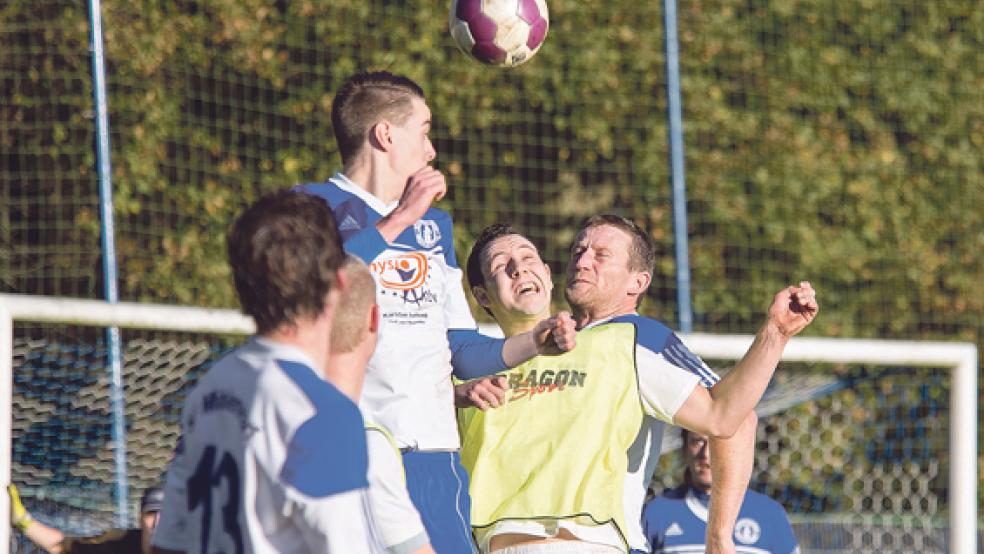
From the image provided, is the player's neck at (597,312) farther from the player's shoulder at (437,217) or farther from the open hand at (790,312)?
the open hand at (790,312)

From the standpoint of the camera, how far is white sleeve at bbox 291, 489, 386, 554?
111 inches

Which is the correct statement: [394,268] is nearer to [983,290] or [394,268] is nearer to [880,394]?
[880,394]

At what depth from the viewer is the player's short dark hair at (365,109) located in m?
4.46

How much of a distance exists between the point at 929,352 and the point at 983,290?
428 cm

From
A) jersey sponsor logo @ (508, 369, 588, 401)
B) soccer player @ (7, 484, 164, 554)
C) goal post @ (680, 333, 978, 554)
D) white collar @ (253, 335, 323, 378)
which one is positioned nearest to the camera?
white collar @ (253, 335, 323, 378)

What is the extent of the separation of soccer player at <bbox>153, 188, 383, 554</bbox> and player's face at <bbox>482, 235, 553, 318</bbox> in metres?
1.72

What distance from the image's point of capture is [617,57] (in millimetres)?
10734

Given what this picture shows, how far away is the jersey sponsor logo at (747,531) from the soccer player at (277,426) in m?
3.89

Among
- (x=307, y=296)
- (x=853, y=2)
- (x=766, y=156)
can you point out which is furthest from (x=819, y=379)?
(x=307, y=296)

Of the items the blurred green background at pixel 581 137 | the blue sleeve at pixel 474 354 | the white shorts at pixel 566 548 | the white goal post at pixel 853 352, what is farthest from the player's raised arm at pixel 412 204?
the blurred green background at pixel 581 137

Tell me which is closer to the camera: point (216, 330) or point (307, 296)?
point (307, 296)

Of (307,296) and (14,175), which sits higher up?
(14,175)

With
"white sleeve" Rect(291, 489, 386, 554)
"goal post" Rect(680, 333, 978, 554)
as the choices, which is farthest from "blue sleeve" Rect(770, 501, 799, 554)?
"white sleeve" Rect(291, 489, 386, 554)

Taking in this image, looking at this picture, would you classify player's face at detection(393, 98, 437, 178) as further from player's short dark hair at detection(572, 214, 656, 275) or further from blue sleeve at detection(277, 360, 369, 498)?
blue sleeve at detection(277, 360, 369, 498)
